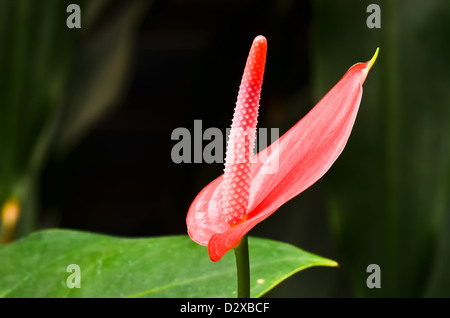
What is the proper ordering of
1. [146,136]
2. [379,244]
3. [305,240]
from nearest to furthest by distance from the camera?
[379,244]
[305,240]
[146,136]

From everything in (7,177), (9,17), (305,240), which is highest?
(9,17)

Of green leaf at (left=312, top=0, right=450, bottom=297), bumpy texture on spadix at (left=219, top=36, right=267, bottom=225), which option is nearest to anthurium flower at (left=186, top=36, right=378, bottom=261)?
bumpy texture on spadix at (left=219, top=36, right=267, bottom=225)

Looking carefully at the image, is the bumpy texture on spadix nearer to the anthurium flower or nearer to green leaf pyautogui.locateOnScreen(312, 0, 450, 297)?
the anthurium flower

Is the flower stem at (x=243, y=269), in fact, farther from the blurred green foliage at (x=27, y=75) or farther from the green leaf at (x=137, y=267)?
the blurred green foliage at (x=27, y=75)

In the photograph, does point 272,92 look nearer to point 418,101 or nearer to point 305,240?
point 305,240

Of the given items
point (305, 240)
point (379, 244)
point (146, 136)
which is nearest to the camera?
point (379, 244)
